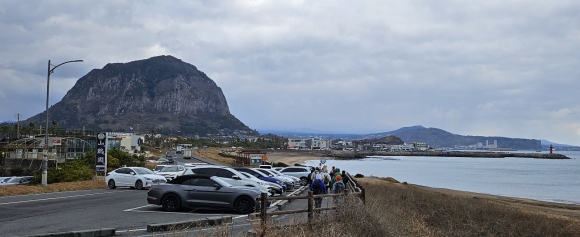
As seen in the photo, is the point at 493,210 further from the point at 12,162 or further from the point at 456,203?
the point at 12,162

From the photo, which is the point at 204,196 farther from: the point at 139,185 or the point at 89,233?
the point at 139,185

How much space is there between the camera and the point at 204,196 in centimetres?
1791

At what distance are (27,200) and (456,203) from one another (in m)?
20.0

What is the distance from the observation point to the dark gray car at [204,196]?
703 inches

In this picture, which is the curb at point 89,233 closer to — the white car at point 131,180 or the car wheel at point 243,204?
A: the car wheel at point 243,204

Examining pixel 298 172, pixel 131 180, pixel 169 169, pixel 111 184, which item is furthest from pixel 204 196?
pixel 298 172

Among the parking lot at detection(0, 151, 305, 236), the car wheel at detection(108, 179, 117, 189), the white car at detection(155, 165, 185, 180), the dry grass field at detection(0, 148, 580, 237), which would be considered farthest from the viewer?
the white car at detection(155, 165, 185, 180)

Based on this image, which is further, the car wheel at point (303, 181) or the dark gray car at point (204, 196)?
the car wheel at point (303, 181)

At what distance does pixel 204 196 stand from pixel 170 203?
126cm

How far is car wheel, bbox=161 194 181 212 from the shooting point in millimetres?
18000

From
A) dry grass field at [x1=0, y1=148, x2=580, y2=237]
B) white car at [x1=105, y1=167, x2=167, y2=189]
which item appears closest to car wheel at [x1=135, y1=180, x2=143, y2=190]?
white car at [x1=105, y1=167, x2=167, y2=189]

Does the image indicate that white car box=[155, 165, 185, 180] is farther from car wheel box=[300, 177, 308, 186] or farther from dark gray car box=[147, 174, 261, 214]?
dark gray car box=[147, 174, 261, 214]

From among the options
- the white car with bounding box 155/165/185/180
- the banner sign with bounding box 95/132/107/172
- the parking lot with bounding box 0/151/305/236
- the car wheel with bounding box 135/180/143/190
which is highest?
the banner sign with bounding box 95/132/107/172

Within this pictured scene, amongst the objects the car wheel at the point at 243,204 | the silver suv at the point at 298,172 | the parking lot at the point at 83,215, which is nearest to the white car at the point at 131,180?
the parking lot at the point at 83,215
